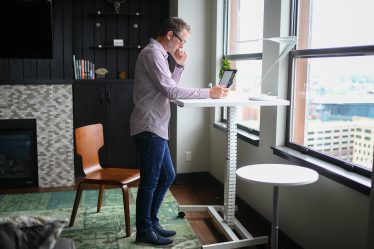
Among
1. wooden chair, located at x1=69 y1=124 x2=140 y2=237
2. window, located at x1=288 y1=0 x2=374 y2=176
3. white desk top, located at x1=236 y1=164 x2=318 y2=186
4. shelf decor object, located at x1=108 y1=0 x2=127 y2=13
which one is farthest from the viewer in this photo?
shelf decor object, located at x1=108 y1=0 x2=127 y2=13

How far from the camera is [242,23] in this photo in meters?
3.83

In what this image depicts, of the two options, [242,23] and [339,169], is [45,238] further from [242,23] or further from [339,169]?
[242,23]

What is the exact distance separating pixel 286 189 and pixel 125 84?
2432 mm

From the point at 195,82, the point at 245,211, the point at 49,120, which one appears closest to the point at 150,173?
the point at 245,211

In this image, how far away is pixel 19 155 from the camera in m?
4.22

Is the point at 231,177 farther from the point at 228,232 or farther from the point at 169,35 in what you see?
the point at 169,35

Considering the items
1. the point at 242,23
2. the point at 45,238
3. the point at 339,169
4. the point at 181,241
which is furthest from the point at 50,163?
the point at 45,238

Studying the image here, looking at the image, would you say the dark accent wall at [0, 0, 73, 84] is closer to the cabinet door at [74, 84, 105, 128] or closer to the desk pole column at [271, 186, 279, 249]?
the cabinet door at [74, 84, 105, 128]

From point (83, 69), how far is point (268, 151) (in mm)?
2413

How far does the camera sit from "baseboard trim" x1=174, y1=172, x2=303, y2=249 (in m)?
2.81

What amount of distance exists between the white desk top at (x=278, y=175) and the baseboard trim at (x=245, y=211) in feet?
2.11

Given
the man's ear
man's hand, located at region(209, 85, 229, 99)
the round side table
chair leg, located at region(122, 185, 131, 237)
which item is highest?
the man's ear

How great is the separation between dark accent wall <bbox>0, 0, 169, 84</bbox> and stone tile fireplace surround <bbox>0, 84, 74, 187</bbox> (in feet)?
0.42

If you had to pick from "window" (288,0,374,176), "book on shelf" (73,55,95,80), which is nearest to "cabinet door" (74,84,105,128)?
"book on shelf" (73,55,95,80)
